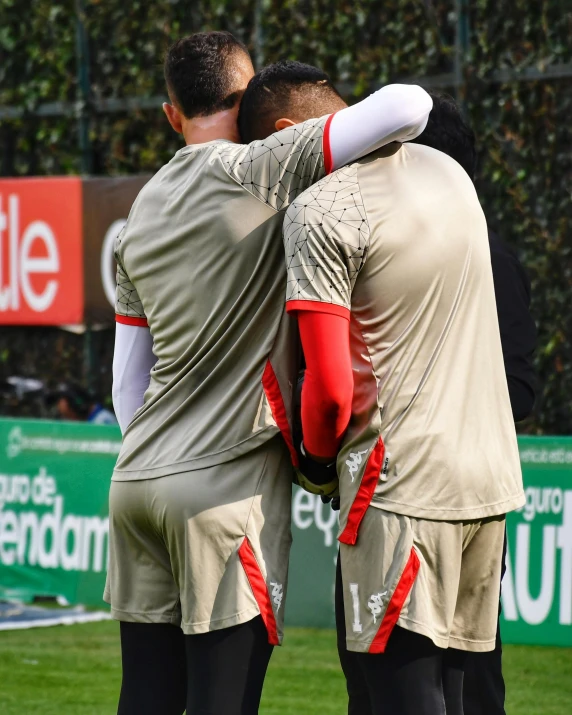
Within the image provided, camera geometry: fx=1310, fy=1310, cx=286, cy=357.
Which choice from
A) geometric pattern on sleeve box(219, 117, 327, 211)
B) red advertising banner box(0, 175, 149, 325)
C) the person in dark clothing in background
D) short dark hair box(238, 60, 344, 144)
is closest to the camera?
geometric pattern on sleeve box(219, 117, 327, 211)

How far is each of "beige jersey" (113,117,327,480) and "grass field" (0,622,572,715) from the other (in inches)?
104

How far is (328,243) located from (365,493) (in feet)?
1.67

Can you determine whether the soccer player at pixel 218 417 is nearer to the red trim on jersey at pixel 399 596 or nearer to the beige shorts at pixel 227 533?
the beige shorts at pixel 227 533

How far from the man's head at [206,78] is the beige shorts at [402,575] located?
0.99 meters

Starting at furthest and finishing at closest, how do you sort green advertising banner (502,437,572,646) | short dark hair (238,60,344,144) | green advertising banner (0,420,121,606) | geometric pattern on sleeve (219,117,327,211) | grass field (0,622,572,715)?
green advertising banner (0,420,121,606) → green advertising banner (502,437,572,646) → grass field (0,622,572,715) → short dark hair (238,60,344,144) → geometric pattern on sleeve (219,117,327,211)

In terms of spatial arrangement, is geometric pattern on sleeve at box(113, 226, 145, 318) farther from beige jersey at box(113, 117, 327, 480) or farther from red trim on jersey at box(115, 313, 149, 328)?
beige jersey at box(113, 117, 327, 480)

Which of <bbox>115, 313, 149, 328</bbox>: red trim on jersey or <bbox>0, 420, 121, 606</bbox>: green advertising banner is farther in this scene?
<bbox>0, 420, 121, 606</bbox>: green advertising banner

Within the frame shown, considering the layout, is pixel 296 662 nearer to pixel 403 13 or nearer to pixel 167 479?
pixel 167 479

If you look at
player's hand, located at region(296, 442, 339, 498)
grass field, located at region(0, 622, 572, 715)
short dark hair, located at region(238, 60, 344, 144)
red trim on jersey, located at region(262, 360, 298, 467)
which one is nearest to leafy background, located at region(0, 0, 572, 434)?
grass field, located at region(0, 622, 572, 715)

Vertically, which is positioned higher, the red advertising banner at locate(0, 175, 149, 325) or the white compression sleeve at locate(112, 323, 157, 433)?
the red advertising banner at locate(0, 175, 149, 325)

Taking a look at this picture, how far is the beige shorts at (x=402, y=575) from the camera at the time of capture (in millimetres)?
2607

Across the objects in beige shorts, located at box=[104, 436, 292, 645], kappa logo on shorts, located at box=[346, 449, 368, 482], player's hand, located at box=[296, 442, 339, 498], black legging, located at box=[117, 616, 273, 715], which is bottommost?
black legging, located at box=[117, 616, 273, 715]

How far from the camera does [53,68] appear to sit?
955cm

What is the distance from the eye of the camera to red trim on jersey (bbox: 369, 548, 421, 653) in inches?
Answer: 102
